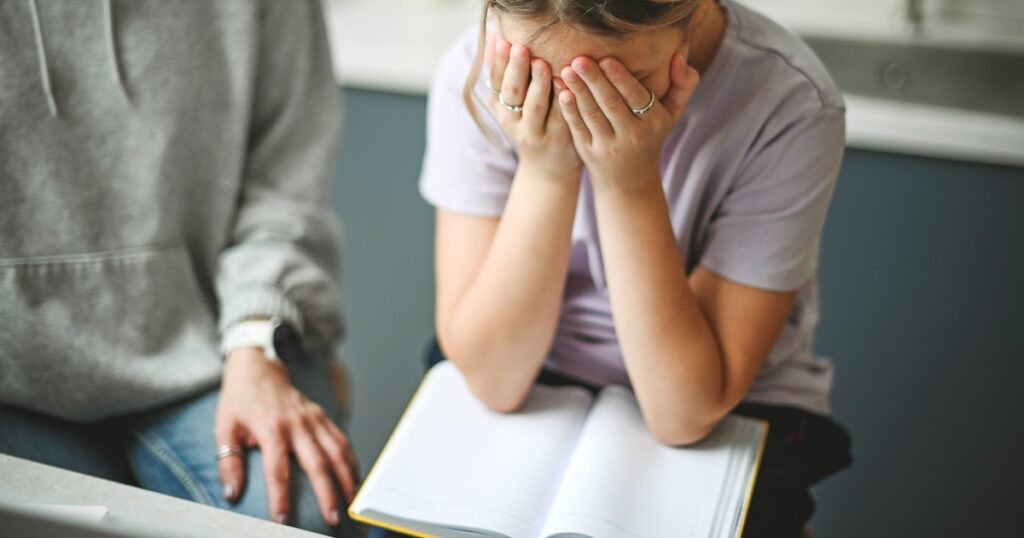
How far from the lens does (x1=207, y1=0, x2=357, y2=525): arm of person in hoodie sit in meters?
1.00

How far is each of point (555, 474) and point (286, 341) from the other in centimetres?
37

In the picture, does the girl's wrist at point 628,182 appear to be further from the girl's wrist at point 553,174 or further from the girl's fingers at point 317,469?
the girl's fingers at point 317,469

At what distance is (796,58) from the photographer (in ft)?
2.91

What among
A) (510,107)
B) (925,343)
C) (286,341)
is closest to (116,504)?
(286,341)

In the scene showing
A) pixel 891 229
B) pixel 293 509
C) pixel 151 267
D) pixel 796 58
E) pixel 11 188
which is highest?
pixel 796 58

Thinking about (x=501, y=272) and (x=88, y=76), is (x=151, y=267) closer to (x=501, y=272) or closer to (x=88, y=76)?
(x=88, y=76)

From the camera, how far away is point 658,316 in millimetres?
878

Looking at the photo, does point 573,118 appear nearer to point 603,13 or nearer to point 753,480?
point 603,13

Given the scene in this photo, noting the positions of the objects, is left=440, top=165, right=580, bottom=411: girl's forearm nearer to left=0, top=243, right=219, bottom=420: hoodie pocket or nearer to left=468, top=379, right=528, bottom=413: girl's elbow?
left=468, top=379, right=528, bottom=413: girl's elbow

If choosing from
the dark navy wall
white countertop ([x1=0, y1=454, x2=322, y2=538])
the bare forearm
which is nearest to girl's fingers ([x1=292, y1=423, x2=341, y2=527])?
white countertop ([x1=0, y1=454, x2=322, y2=538])

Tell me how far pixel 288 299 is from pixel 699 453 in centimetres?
50

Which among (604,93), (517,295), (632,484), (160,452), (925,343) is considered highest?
(604,93)

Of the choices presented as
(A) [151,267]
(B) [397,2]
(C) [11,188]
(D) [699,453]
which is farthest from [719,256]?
(B) [397,2]

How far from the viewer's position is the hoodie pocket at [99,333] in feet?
3.23
